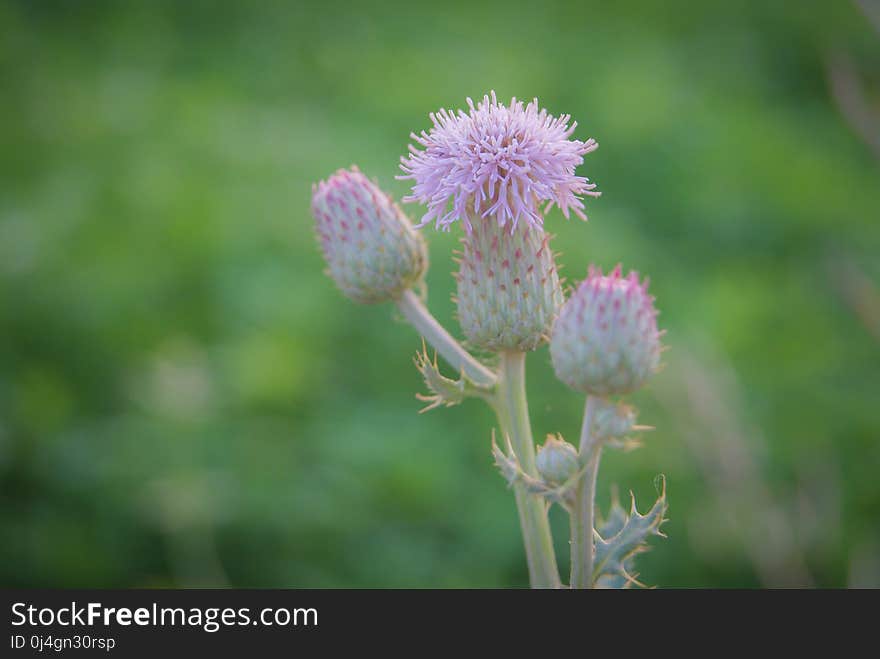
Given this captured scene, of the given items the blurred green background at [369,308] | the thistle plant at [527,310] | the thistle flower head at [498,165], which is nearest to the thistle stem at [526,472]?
the thistle plant at [527,310]

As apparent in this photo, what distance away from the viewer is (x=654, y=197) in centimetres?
605

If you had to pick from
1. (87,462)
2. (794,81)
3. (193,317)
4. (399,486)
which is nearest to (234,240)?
(193,317)

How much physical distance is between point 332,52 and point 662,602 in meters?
7.00

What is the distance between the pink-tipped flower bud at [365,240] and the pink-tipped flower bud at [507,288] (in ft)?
0.48

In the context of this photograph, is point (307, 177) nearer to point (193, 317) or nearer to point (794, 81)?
point (193, 317)

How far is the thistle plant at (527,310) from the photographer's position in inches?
56.5

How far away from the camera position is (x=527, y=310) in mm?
1657

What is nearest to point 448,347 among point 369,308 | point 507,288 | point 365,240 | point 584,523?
point 507,288

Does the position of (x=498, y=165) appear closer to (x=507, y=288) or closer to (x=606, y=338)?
(x=507, y=288)

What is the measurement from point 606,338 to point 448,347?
359mm

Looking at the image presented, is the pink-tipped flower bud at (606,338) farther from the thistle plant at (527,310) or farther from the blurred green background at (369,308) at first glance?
the blurred green background at (369,308)


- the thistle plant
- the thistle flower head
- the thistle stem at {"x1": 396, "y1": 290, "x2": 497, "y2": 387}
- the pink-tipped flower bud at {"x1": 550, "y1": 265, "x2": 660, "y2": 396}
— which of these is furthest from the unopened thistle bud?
the thistle flower head

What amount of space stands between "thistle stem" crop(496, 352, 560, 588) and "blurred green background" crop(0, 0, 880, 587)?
871mm

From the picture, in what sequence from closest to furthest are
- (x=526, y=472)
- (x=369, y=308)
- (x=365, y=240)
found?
(x=526, y=472) → (x=365, y=240) → (x=369, y=308)
